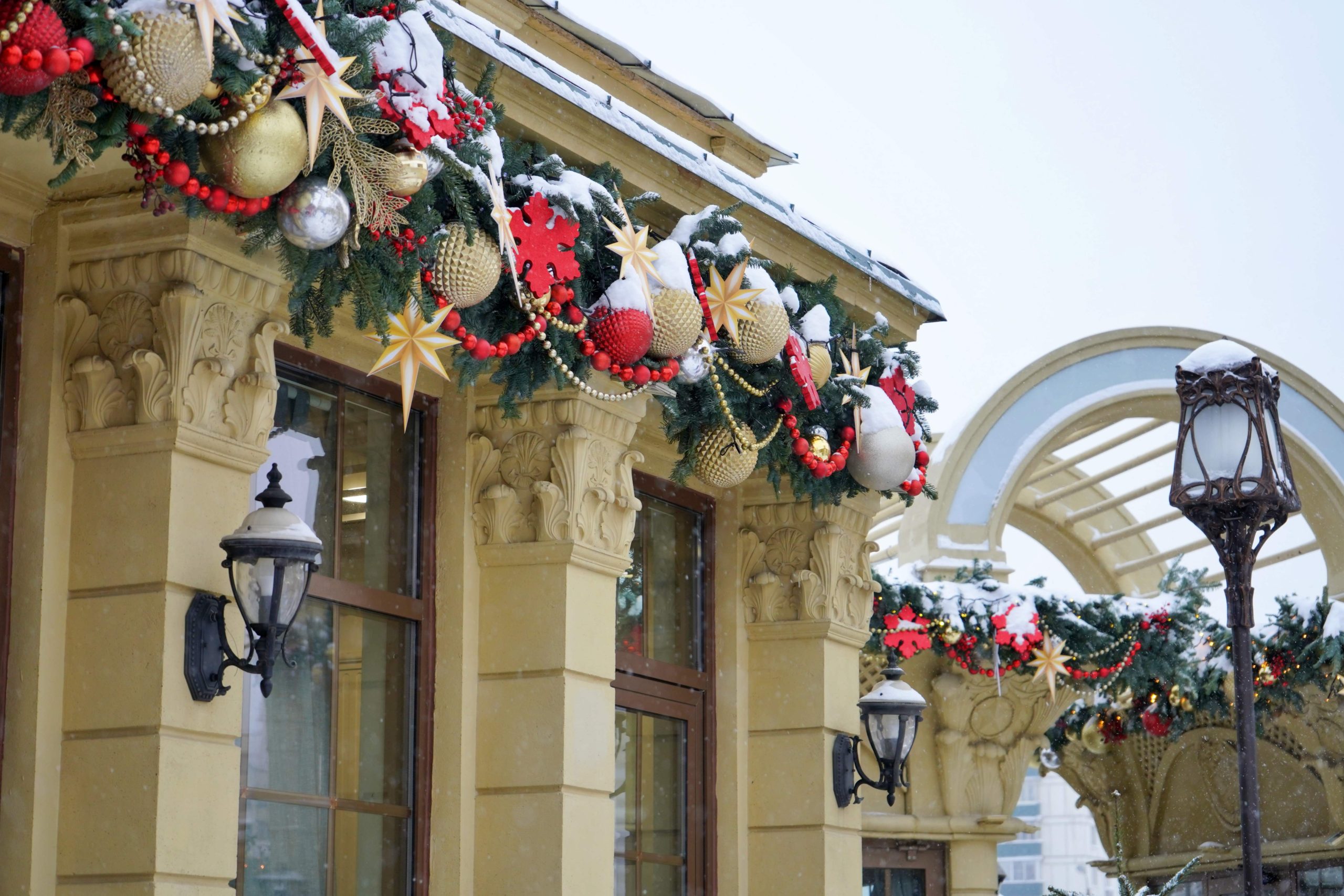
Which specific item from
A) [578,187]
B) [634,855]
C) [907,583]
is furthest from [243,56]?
[907,583]

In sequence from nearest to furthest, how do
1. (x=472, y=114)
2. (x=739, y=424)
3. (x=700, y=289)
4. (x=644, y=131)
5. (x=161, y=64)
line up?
(x=161, y=64) < (x=472, y=114) < (x=644, y=131) < (x=700, y=289) < (x=739, y=424)

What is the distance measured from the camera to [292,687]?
6.25 meters

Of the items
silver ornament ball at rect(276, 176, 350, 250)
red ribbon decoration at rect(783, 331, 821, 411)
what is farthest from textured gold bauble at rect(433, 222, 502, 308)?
red ribbon decoration at rect(783, 331, 821, 411)

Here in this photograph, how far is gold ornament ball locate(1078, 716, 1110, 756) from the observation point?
618 inches

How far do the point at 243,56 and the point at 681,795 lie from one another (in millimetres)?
4967

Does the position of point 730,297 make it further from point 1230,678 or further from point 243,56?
point 1230,678

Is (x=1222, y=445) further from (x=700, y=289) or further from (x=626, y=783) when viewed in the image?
(x=626, y=783)

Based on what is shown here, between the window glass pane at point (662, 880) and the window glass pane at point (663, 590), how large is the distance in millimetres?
966

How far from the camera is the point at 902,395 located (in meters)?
7.95

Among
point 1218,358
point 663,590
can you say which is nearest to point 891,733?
point 663,590

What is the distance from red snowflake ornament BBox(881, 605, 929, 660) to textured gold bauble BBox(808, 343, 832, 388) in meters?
3.88

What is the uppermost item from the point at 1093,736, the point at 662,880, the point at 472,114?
the point at 472,114

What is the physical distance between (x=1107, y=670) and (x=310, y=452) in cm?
684

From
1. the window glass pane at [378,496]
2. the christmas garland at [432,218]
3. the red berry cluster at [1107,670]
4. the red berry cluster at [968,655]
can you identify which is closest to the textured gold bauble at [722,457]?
the christmas garland at [432,218]
